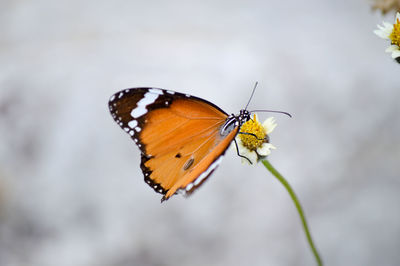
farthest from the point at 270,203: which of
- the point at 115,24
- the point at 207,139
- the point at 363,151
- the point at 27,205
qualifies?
the point at 115,24

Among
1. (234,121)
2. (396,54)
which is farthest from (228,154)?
(396,54)

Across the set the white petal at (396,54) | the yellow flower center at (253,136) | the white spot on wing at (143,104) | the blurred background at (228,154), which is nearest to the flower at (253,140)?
the yellow flower center at (253,136)

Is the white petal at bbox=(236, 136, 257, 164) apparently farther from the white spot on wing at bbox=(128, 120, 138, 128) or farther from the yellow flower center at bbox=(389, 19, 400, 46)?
the yellow flower center at bbox=(389, 19, 400, 46)

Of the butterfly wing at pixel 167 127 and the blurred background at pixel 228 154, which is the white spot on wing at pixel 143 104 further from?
the blurred background at pixel 228 154

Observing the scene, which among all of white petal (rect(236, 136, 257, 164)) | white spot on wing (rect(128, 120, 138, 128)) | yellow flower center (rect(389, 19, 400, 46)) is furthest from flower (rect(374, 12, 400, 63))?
white spot on wing (rect(128, 120, 138, 128))

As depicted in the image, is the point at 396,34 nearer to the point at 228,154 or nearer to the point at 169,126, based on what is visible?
the point at 169,126

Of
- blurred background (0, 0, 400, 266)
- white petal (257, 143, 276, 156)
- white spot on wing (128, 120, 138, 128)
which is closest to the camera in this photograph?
white petal (257, 143, 276, 156)
